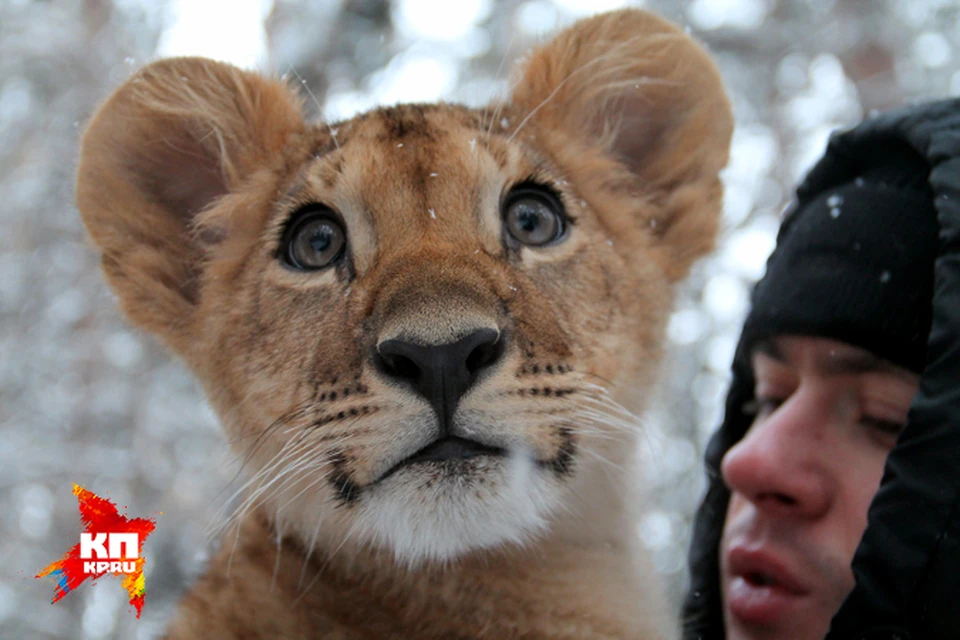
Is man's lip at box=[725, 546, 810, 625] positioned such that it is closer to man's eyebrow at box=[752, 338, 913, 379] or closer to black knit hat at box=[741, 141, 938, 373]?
man's eyebrow at box=[752, 338, 913, 379]

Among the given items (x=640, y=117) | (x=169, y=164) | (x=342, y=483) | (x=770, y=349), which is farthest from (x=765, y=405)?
(x=169, y=164)

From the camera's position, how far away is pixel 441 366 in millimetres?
1868

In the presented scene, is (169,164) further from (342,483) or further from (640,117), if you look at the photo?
(640,117)

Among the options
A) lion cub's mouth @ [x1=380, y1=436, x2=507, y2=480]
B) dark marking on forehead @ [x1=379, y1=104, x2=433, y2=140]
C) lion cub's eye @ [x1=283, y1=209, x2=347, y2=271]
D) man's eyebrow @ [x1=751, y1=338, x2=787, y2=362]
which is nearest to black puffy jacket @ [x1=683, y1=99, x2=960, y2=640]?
→ man's eyebrow @ [x1=751, y1=338, x2=787, y2=362]

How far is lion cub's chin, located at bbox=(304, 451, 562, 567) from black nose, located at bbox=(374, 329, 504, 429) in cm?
15

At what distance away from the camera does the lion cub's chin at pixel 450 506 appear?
77.5 inches

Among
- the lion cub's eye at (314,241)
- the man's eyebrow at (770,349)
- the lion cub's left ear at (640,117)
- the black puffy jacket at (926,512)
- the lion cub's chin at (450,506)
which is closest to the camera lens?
the black puffy jacket at (926,512)

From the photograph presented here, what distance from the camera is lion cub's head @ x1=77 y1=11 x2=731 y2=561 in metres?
1.99

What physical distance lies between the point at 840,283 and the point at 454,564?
4.37 feet

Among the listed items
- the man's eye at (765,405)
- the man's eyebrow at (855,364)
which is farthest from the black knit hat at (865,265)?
the man's eye at (765,405)

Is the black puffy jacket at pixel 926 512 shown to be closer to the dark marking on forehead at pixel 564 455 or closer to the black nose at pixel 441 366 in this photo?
the dark marking on forehead at pixel 564 455

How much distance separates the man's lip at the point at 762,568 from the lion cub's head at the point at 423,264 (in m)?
0.46

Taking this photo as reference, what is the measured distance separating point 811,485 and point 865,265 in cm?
63

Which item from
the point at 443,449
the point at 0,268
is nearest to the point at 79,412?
the point at 0,268
